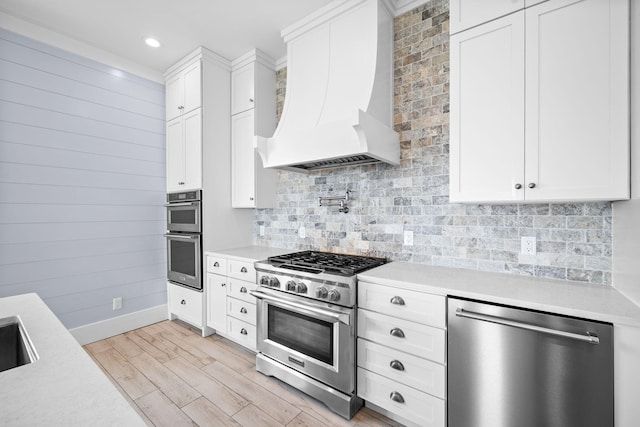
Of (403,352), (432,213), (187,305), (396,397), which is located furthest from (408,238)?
(187,305)

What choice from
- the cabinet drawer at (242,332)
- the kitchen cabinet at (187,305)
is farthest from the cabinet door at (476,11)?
the kitchen cabinet at (187,305)

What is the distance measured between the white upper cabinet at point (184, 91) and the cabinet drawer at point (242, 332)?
2225 mm

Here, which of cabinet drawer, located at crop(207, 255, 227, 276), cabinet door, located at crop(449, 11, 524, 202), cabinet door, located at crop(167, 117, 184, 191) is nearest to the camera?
cabinet door, located at crop(449, 11, 524, 202)

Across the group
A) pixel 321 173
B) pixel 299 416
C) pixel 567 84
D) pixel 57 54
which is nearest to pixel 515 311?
pixel 567 84

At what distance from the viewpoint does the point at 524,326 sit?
1354 mm

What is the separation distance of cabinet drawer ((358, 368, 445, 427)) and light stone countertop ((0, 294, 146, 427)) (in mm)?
1564

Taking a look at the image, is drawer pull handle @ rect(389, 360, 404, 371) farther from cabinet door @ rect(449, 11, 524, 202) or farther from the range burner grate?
cabinet door @ rect(449, 11, 524, 202)

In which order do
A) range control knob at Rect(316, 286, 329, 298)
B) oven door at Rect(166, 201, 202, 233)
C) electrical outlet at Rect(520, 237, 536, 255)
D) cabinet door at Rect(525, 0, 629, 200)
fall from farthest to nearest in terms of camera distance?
oven door at Rect(166, 201, 202, 233)
range control knob at Rect(316, 286, 329, 298)
electrical outlet at Rect(520, 237, 536, 255)
cabinet door at Rect(525, 0, 629, 200)

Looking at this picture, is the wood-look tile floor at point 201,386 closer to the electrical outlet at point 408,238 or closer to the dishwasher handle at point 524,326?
the dishwasher handle at point 524,326

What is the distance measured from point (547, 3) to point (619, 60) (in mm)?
457

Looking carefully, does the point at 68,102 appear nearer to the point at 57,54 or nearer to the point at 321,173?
the point at 57,54

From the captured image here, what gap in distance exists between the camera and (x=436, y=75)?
218 centimetres

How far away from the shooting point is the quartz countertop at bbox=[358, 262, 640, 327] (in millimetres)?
1277

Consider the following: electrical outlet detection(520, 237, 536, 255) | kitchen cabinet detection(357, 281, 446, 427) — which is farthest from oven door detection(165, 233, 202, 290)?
electrical outlet detection(520, 237, 536, 255)
